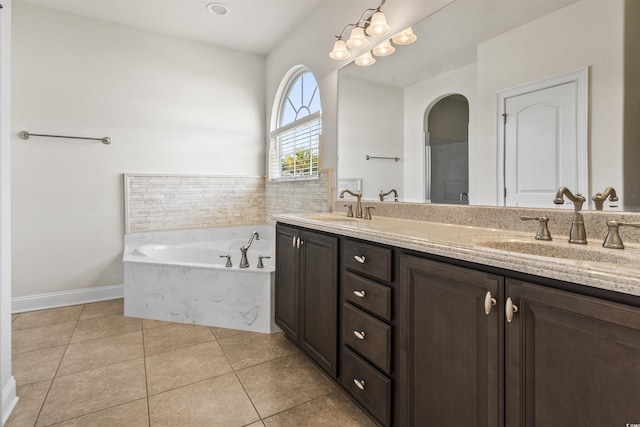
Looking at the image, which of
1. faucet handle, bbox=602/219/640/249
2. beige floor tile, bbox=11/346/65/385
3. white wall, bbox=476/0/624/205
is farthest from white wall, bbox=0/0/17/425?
faucet handle, bbox=602/219/640/249

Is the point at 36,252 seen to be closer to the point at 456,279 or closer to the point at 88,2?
the point at 88,2

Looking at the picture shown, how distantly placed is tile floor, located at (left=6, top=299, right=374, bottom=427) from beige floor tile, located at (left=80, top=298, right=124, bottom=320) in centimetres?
22

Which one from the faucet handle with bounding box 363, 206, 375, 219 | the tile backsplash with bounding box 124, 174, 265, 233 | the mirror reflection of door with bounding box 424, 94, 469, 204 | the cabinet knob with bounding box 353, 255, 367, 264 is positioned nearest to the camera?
the cabinet knob with bounding box 353, 255, 367, 264

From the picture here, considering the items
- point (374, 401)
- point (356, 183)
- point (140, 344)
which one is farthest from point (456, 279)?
point (140, 344)

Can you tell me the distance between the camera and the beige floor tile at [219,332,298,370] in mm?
2090

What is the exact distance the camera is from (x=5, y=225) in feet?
5.08

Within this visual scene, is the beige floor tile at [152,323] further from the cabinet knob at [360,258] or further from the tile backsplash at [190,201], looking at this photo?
the cabinet knob at [360,258]

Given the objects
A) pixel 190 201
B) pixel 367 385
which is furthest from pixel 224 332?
pixel 190 201

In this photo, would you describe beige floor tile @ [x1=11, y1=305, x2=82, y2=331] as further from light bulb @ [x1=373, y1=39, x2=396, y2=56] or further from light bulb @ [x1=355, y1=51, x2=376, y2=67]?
light bulb @ [x1=373, y1=39, x2=396, y2=56]

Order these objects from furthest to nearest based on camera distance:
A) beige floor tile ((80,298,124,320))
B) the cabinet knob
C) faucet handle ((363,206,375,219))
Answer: beige floor tile ((80,298,124,320)) < faucet handle ((363,206,375,219)) < the cabinet knob

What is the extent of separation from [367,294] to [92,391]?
1.60m

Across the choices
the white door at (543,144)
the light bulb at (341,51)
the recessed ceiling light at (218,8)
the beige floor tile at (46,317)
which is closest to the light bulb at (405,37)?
the light bulb at (341,51)

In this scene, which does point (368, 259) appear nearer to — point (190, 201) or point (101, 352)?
point (101, 352)

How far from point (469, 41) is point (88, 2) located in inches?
128
